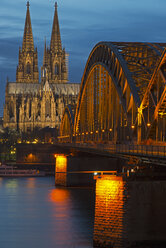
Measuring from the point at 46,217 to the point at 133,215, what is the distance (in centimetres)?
2078

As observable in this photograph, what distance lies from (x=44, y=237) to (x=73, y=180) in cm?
4275

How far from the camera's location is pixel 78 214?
58844mm

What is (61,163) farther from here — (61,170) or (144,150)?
(144,150)

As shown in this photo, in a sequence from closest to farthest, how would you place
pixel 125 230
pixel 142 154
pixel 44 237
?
pixel 125 230 < pixel 142 154 < pixel 44 237

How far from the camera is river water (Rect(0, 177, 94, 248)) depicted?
45156 mm

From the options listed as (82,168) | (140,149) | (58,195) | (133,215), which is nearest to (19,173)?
(82,168)

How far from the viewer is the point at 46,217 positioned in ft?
188

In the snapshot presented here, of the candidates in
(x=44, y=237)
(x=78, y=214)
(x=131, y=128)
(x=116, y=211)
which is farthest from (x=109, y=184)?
(x=78, y=214)

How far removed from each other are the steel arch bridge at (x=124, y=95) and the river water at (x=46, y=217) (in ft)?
25.8

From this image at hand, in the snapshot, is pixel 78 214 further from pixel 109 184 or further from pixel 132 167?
pixel 109 184

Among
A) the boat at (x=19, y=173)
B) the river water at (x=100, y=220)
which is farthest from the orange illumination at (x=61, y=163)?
the boat at (x=19, y=173)

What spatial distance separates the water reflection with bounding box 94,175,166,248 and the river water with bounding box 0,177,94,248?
434cm

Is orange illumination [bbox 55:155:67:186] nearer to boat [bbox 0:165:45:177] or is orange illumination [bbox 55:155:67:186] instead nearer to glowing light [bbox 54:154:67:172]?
glowing light [bbox 54:154:67:172]

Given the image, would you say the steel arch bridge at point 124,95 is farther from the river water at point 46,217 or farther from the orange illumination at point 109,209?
the river water at point 46,217
